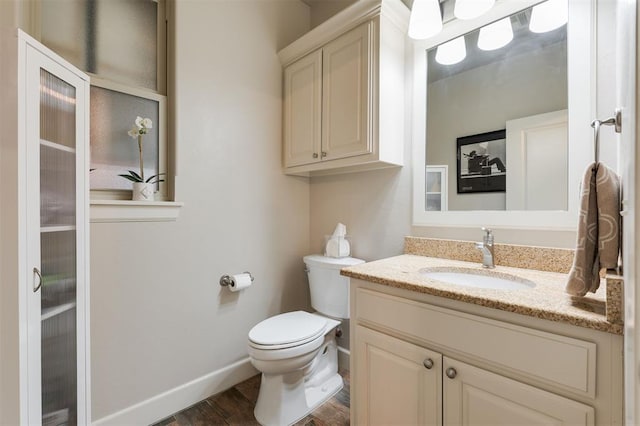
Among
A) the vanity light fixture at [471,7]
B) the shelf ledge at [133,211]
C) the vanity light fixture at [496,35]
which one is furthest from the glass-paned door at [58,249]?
the vanity light fixture at [496,35]

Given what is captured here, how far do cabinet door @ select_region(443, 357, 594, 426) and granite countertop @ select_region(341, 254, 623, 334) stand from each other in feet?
0.73

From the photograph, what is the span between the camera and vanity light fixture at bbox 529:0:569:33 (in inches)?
47.1

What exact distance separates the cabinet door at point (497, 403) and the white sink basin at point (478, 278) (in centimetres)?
35

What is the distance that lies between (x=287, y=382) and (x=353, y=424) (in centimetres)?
42

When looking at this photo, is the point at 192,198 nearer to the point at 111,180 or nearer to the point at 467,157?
the point at 111,180

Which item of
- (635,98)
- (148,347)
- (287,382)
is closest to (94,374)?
(148,347)

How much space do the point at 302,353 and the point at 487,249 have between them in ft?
3.33

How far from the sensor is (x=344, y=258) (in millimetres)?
1829

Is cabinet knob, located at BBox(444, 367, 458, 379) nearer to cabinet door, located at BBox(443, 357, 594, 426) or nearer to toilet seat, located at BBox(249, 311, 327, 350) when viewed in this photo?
cabinet door, located at BBox(443, 357, 594, 426)

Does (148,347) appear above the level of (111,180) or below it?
below

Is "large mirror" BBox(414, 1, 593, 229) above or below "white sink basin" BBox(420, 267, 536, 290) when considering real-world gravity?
above

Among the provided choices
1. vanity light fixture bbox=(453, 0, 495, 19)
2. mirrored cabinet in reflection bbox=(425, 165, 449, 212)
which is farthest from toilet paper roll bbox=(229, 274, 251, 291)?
vanity light fixture bbox=(453, 0, 495, 19)

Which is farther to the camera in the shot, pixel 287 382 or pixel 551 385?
pixel 287 382

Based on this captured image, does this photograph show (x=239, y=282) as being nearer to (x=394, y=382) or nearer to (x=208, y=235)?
(x=208, y=235)
